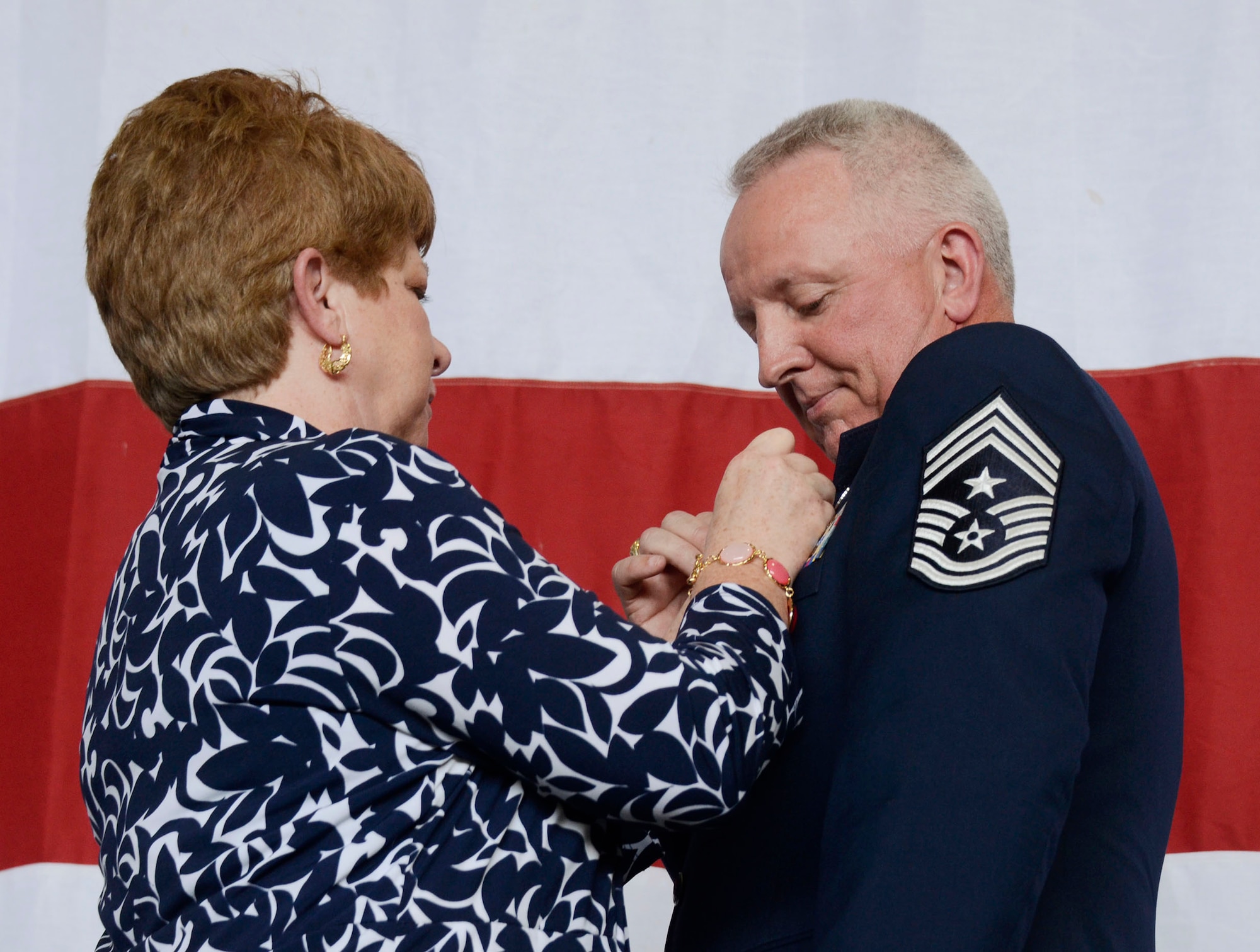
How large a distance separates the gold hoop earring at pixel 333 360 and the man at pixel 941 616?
336mm

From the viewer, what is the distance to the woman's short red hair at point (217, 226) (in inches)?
35.8

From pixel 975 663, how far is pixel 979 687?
0.05ft

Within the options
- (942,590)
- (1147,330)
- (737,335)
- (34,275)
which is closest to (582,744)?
→ (942,590)

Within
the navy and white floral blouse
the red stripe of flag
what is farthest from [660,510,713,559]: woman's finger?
the red stripe of flag

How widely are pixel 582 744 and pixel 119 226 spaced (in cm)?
54

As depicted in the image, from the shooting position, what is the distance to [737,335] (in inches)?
78.9

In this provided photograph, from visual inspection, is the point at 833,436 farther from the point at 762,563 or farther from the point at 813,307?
the point at 762,563

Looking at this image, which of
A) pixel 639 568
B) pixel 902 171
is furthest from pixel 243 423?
pixel 902 171

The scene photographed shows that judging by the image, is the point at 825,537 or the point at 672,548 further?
the point at 672,548

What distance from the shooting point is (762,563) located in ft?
Result: 3.02

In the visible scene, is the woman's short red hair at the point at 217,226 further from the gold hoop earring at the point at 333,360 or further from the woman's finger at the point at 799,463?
the woman's finger at the point at 799,463

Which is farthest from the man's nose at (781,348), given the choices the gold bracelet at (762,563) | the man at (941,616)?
the gold bracelet at (762,563)

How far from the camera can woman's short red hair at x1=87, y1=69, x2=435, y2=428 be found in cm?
91

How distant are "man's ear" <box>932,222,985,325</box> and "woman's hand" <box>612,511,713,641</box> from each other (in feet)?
0.97
